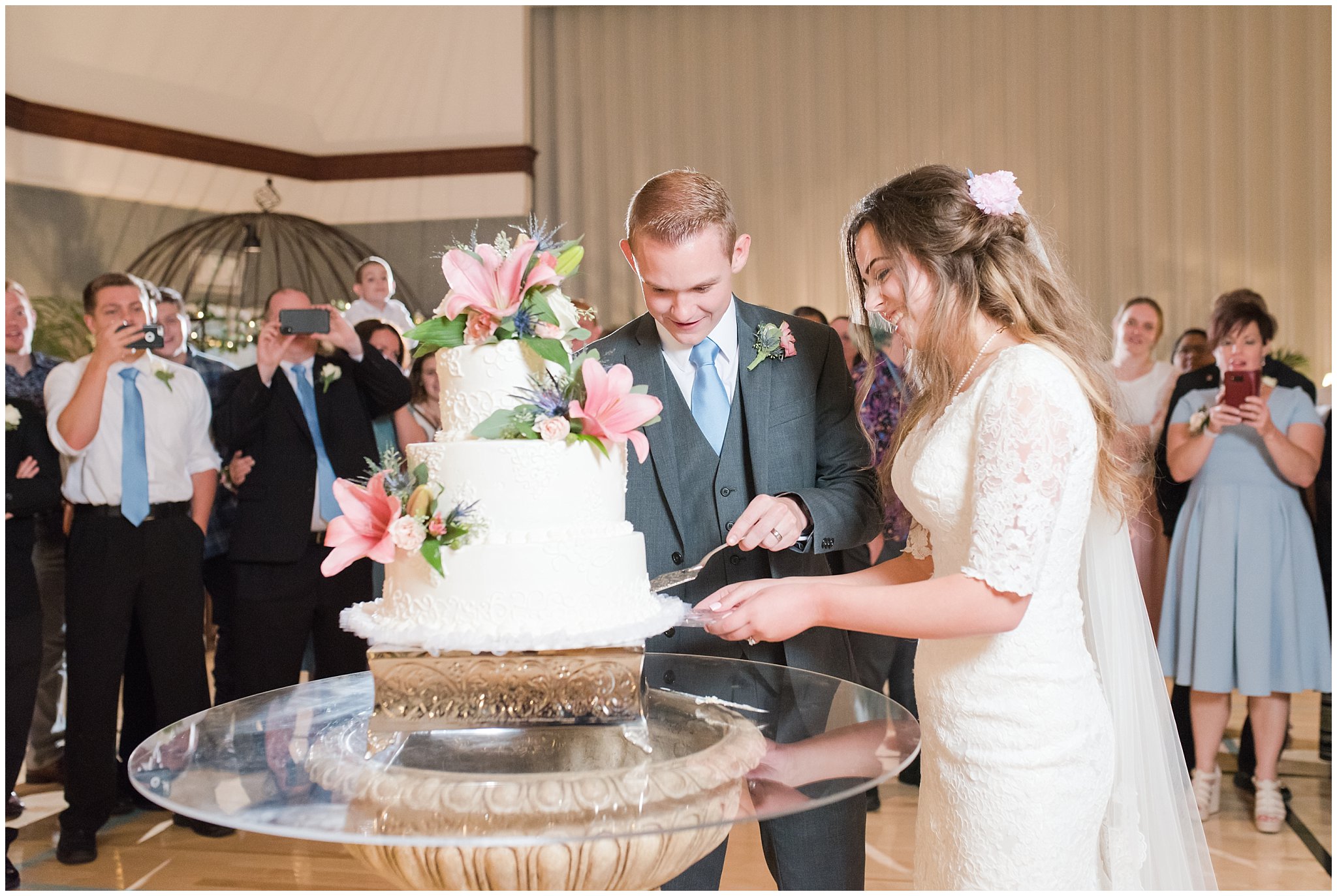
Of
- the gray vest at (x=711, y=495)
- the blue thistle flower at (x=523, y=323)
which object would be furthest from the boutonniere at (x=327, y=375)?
the blue thistle flower at (x=523, y=323)

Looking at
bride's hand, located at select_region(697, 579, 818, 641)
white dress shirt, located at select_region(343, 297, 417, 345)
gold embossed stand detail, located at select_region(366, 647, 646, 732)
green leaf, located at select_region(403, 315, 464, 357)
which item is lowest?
gold embossed stand detail, located at select_region(366, 647, 646, 732)

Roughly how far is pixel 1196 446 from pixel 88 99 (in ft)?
24.0

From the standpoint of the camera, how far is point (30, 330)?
432 centimetres

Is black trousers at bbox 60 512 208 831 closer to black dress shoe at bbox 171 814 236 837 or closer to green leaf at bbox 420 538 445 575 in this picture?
black dress shoe at bbox 171 814 236 837

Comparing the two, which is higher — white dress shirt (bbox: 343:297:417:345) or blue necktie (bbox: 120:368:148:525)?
white dress shirt (bbox: 343:297:417:345)

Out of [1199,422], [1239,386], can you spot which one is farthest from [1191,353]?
[1239,386]

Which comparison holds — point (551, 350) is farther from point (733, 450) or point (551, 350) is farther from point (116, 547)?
point (116, 547)

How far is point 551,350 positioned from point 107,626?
2.92m

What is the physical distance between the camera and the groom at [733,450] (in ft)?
7.64

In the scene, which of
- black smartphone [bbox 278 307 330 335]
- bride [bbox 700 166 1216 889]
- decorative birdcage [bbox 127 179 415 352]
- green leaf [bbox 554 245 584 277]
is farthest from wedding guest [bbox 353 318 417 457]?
bride [bbox 700 166 1216 889]

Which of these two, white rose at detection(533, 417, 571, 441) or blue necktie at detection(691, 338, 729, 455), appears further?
blue necktie at detection(691, 338, 729, 455)

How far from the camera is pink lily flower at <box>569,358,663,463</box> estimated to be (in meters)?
1.78

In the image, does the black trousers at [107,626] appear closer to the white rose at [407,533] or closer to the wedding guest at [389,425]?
the wedding guest at [389,425]

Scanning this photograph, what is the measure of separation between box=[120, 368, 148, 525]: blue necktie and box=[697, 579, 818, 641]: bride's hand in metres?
2.88
